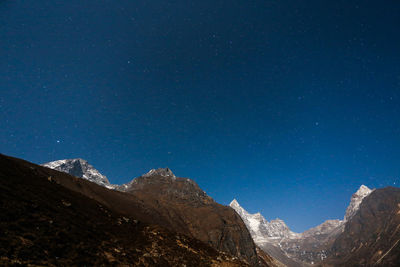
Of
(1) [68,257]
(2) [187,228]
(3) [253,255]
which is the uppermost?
(1) [68,257]

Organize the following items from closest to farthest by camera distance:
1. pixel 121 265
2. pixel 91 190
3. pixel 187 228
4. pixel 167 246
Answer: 1. pixel 121 265
2. pixel 167 246
3. pixel 91 190
4. pixel 187 228

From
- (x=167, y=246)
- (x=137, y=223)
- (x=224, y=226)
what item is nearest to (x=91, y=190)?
(x=137, y=223)

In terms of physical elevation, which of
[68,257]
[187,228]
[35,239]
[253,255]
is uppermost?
[35,239]

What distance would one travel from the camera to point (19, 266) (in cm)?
1441

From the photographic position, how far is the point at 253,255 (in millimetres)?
197125

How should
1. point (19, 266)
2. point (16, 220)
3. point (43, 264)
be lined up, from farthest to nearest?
point (16, 220), point (43, 264), point (19, 266)

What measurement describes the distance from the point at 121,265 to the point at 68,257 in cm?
527

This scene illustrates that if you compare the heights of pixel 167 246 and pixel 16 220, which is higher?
pixel 16 220

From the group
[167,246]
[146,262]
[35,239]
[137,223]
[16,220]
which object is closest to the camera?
[35,239]

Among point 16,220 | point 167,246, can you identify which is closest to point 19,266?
point 16,220

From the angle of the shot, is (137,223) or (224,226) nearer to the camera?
A: (137,223)

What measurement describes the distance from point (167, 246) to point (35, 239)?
66.3 feet

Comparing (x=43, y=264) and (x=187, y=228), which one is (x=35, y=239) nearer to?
(x=43, y=264)

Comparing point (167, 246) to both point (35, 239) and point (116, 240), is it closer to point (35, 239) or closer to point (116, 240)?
point (116, 240)
